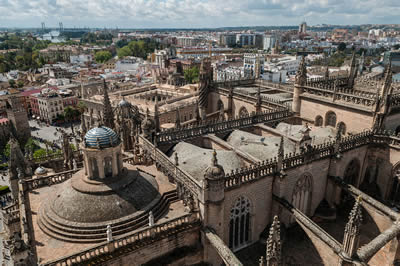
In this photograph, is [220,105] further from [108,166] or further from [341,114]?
[108,166]

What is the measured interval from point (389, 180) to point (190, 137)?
21.8 m

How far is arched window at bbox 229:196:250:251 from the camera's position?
75.4 feet

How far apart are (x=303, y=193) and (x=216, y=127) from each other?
11.6 meters

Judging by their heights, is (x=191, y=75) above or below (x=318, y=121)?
below

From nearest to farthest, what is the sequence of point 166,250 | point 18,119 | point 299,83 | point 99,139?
point 166,250
point 99,139
point 299,83
point 18,119

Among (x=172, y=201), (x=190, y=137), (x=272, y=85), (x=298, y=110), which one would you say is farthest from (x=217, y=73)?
(x=172, y=201)

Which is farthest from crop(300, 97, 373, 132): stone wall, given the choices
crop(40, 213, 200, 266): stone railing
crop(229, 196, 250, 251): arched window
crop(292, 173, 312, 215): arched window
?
crop(40, 213, 200, 266): stone railing

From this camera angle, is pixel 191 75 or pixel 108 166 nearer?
pixel 108 166

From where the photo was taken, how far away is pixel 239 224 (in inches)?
925

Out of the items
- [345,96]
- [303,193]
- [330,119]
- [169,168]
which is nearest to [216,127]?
[169,168]

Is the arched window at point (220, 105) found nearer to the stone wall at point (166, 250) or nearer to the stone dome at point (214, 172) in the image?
the stone dome at point (214, 172)

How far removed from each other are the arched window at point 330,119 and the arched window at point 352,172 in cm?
621

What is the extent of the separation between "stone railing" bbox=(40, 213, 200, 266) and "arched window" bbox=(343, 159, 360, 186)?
18.8 meters

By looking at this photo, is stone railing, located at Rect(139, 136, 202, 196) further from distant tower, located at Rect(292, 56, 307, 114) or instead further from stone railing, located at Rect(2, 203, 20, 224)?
distant tower, located at Rect(292, 56, 307, 114)
